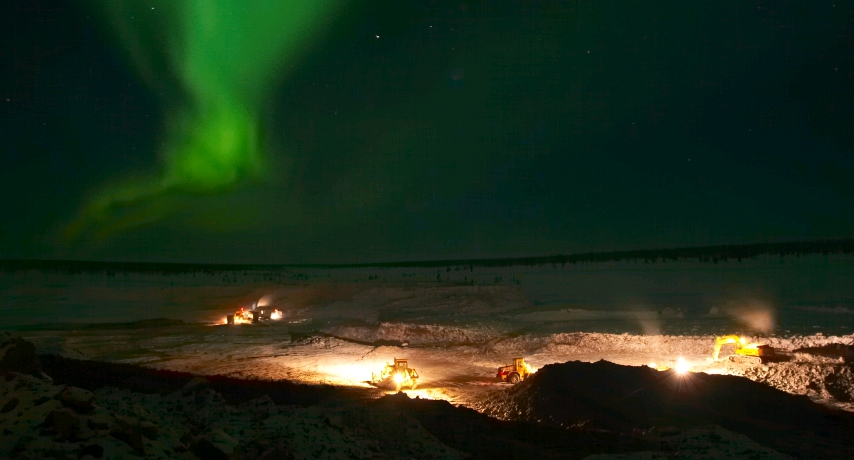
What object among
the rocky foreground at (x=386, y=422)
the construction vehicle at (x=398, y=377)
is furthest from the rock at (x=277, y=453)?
the construction vehicle at (x=398, y=377)

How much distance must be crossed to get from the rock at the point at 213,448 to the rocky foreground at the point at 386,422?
15mm

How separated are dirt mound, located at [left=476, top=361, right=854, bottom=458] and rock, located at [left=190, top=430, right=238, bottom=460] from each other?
9058 millimetres

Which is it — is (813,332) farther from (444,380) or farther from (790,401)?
(444,380)

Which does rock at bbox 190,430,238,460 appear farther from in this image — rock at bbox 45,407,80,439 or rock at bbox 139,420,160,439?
rock at bbox 45,407,80,439

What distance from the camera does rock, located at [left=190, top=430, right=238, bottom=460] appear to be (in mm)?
7906

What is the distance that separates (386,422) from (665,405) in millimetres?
7755

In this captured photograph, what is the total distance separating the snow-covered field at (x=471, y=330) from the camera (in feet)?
72.8

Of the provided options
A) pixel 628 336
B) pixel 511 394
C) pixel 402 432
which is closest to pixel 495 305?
pixel 628 336

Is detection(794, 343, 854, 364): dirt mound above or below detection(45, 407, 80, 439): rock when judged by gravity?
below

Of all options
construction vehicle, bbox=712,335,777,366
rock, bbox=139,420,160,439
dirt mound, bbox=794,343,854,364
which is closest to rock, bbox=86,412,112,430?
rock, bbox=139,420,160,439

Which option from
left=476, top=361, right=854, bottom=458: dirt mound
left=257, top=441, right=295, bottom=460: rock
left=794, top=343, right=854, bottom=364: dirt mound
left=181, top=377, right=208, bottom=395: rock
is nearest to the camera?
left=257, top=441, right=295, bottom=460: rock

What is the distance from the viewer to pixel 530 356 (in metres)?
27.1

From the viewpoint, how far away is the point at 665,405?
51.2 ft

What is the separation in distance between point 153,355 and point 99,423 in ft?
73.5
